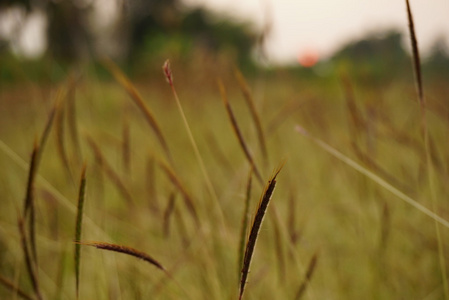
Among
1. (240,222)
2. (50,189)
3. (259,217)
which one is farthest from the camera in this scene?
(240,222)

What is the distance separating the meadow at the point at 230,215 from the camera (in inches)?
10.6

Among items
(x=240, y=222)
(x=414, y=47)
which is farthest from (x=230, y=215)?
(x=414, y=47)

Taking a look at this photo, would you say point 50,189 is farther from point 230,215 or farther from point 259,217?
point 230,215

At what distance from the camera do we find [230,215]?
83 cm

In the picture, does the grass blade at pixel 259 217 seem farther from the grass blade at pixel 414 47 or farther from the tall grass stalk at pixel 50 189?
the tall grass stalk at pixel 50 189

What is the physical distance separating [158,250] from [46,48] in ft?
1.89

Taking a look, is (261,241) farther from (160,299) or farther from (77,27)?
(77,27)

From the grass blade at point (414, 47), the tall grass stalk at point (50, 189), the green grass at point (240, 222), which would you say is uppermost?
the grass blade at point (414, 47)

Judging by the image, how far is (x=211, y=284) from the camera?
389mm

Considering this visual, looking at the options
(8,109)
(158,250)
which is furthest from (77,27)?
(8,109)

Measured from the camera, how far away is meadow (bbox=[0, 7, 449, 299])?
0.27 m

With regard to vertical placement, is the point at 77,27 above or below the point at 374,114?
above

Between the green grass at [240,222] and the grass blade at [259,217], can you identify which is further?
the green grass at [240,222]

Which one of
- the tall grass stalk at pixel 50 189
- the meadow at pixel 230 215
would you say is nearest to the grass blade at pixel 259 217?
the meadow at pixel 230 215
